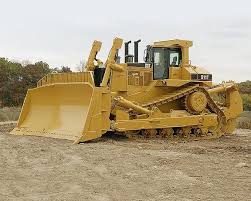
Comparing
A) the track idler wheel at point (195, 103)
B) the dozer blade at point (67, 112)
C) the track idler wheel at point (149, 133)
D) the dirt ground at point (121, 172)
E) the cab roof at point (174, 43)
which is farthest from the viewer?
the cab roof at point (174, 43)

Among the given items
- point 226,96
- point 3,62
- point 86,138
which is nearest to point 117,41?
point 86,138

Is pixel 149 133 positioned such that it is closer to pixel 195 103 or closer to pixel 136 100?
pixel 136 100

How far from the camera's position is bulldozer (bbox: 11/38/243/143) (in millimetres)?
13375

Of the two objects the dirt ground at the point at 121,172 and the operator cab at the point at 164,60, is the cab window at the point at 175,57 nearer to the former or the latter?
the operator cab at the point at 164,60

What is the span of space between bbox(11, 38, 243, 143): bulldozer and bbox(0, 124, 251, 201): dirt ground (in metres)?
1.18

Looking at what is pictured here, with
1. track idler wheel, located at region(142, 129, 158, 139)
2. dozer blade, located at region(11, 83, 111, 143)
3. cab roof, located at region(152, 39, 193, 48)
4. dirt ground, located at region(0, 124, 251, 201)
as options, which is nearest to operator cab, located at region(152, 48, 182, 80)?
cab roof, located at region(152, 39, 193, 48)

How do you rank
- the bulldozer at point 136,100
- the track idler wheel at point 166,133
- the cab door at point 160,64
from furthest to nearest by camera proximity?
the cab door at point 160,64 → the track idler wheel at point 166,133 → the bulldozer at point 136,100

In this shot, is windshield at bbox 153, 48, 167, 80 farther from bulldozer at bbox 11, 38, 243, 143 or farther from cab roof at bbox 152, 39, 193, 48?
cab roof at bbox 152, 39, 193, 48

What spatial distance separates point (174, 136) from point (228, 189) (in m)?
7.84

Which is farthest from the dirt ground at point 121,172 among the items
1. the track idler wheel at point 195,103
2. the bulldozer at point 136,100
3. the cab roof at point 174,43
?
the cab roof at point 174,43

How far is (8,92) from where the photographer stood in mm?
40062

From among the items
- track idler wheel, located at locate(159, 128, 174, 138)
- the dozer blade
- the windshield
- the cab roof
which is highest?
the cab roof

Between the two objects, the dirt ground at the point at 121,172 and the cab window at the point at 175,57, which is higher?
the cab window at the point at 175,57

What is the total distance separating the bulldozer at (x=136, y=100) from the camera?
13375mm
